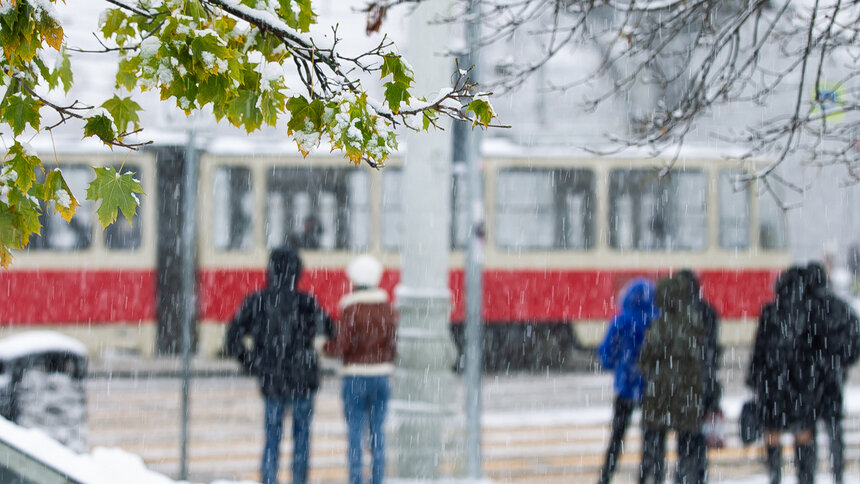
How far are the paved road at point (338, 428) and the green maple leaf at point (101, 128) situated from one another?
549 cm

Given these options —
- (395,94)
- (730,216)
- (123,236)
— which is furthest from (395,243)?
(395,94)

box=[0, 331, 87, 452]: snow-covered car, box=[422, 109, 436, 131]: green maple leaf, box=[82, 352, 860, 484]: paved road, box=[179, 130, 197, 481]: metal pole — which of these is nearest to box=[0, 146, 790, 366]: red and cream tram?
box=[82, 352, 860, 484]: paved road


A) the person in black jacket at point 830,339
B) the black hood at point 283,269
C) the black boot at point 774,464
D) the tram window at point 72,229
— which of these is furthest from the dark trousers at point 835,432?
the tram window at point 72,229

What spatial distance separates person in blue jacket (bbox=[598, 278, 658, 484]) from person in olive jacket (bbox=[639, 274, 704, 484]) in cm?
37

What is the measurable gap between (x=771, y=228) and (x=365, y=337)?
11669mm

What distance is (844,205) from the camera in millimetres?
25953

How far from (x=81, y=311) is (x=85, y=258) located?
86cm

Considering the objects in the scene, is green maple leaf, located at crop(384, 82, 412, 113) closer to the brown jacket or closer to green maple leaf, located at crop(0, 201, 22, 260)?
green maple leaf, located at crop(0, 201, 22, 260)

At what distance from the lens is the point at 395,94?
3328mm

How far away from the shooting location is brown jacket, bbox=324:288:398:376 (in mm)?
6637

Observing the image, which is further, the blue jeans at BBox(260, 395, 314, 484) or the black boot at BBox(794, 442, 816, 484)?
the black boot at BBox(794, 442, 816, 484)

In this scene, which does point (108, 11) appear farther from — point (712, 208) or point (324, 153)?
point (712, 208)

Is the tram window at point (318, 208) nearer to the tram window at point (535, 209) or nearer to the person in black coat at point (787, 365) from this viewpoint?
the tram window at point (535, 209)

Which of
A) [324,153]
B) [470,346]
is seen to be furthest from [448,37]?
[324,153]
